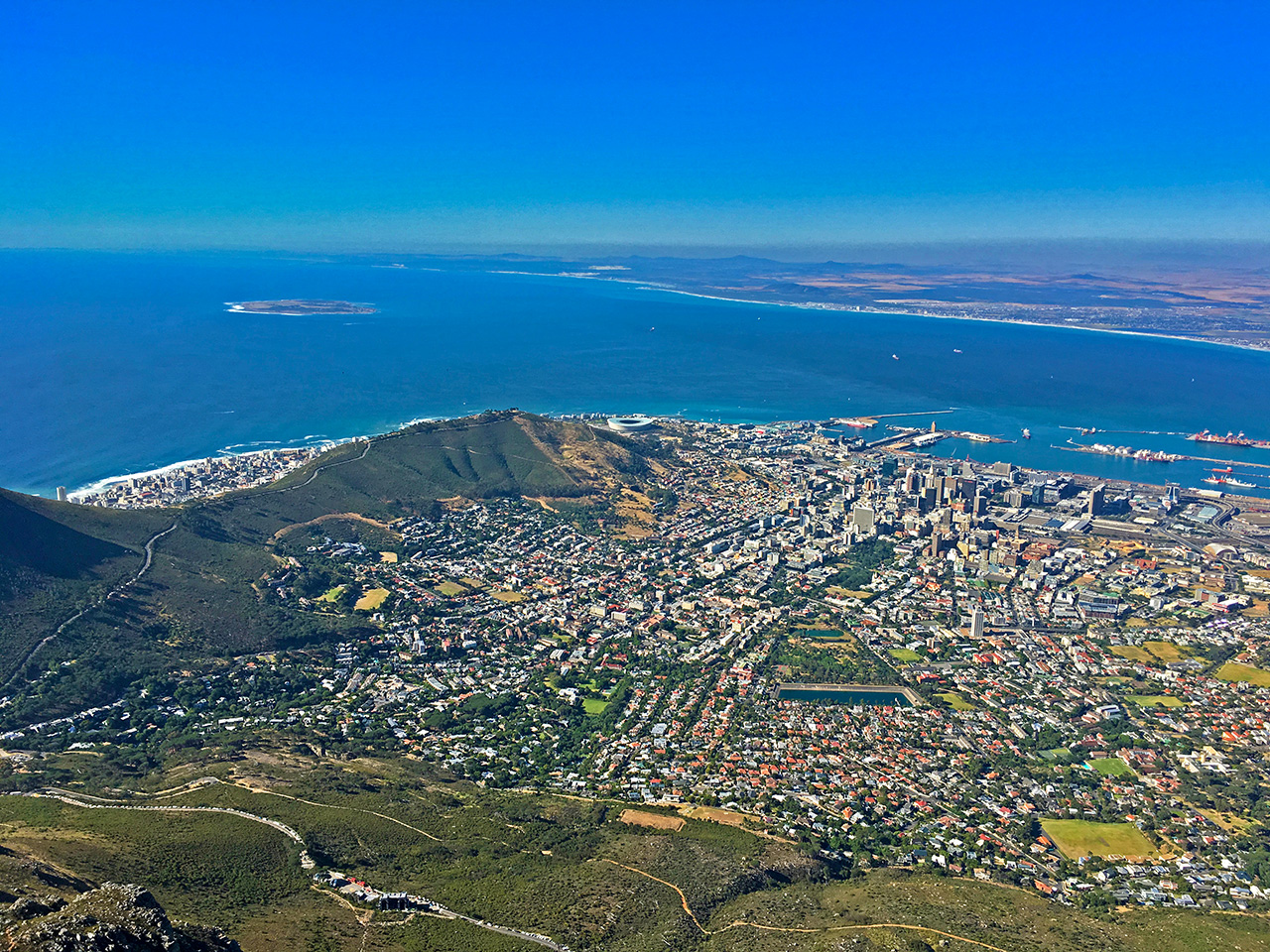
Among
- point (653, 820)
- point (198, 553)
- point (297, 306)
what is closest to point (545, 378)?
point (198, 553)

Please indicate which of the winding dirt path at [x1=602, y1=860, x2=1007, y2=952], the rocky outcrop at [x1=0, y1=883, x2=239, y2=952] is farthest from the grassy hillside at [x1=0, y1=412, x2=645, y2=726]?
the winding dirt path at [x1=602, y1=860, x2=1007, y2=952]

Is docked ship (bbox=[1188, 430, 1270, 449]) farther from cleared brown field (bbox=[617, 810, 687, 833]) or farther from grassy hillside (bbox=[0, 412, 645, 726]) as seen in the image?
cleared brown field (bbox=[617, 810, 687, 833])

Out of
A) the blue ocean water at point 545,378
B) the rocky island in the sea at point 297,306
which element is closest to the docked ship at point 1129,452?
the blue ocean water at point 545,378

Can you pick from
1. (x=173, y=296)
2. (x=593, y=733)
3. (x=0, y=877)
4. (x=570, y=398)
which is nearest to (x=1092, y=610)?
(x=593, y=733)

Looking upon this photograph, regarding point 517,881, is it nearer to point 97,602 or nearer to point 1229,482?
point 97,602

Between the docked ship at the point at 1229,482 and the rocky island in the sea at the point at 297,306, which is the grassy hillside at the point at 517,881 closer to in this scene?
the docked ship at the point at 1229,482
